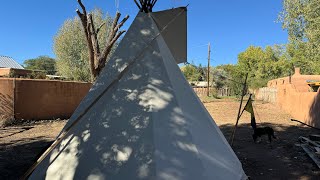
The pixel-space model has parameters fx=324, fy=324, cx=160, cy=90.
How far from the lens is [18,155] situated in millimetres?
8695

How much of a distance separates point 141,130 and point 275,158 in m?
5.55

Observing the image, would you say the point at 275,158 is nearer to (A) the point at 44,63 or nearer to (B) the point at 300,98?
(B) the point at 300,98

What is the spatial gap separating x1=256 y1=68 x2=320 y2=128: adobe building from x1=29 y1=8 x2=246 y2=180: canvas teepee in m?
10.9

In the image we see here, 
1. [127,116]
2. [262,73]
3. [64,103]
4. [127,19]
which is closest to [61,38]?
[64,103]

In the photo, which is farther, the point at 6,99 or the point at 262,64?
the point at 262,64

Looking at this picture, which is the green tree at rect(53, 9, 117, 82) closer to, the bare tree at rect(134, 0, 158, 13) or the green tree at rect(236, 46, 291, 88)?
the bare tree at rect(134, 0, 158, 13)

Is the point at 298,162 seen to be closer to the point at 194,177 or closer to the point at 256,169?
the point at 256,169

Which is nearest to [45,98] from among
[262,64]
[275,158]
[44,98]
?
[44,98]

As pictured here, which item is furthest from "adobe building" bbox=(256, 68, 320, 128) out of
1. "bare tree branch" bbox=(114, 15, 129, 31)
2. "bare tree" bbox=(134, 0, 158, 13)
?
"bare tree" bbox=(134, 0, 158, 13)

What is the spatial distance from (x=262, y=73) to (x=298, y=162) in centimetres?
5388

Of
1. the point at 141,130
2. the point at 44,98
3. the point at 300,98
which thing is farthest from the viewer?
the point at 300,98

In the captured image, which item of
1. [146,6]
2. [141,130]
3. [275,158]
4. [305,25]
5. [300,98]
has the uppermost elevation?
[305,25]

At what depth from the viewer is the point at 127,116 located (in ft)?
16.5

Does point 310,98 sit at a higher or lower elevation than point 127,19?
lower
